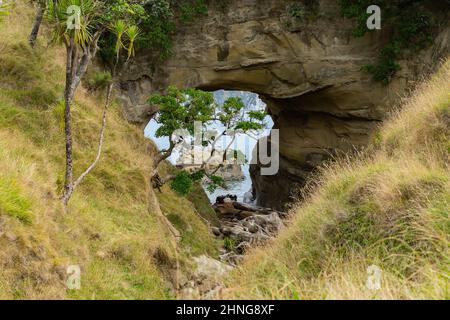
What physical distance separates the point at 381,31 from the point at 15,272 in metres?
17.8

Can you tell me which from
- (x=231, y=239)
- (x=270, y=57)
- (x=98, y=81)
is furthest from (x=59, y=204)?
(x=270, y=57)

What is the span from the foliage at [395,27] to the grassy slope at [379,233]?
10960 mm

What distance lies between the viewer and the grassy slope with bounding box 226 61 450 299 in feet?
Result: 12.0

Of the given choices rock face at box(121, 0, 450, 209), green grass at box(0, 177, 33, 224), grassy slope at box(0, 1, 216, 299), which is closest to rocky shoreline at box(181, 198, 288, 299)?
grassy slope at box(0, 1, 216, 299)

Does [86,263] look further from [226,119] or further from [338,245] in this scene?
[226,119]

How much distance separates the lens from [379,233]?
16.8 ft

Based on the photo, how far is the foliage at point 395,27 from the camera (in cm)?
1712

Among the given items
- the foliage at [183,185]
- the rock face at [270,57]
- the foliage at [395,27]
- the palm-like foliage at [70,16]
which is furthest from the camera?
the rock face at [270,57]

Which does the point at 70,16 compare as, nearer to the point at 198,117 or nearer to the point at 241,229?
the point at 198,117

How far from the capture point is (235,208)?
23.4 meters

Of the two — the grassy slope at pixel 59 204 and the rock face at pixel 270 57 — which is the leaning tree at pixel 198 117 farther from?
the rock face at pixel 270 57

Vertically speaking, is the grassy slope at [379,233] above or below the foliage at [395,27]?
below

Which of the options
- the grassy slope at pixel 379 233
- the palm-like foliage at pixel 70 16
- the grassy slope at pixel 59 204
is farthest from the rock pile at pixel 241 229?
the palm-like foliage at pixel 70 16

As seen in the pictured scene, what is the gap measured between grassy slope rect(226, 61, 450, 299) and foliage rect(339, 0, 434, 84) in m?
11.0
